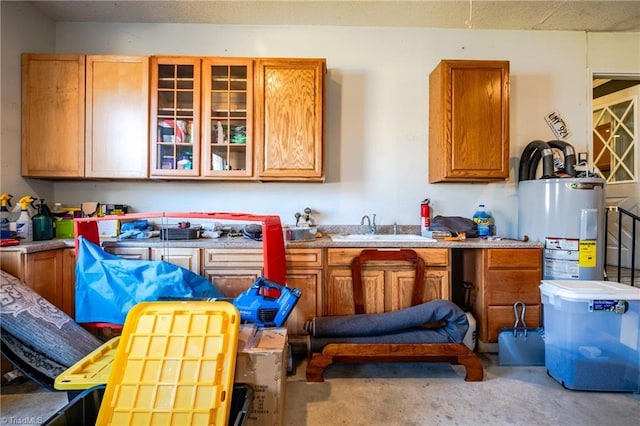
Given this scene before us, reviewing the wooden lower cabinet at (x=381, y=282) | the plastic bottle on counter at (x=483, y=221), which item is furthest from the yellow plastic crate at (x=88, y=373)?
the plastic bottle on counter at (x=483, y=221)

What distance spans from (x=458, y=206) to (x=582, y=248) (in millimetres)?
956

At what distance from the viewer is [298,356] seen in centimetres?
213

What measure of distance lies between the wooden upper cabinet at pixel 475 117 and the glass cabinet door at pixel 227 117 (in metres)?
1.66

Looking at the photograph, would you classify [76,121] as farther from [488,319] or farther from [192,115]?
[488,319]

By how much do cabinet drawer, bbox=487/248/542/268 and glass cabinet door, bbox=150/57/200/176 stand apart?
245 cm

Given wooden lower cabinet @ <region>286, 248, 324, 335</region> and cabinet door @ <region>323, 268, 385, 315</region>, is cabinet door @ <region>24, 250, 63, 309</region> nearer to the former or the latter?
wooden lower cabinet @ <region>286, 248, 324, 335</region>

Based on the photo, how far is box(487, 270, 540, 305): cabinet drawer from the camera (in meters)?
2.18

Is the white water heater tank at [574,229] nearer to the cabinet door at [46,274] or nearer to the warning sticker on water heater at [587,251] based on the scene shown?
the warning sticker on water heater at [587,251]

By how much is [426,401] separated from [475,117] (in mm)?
2153

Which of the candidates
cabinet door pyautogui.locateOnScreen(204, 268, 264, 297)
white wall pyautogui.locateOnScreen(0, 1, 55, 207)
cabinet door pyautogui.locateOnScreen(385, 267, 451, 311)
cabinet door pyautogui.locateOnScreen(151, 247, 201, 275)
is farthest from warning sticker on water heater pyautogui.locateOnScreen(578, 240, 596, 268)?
white wall pyautogui.locateOnScreen(0, 1, 55, 207)

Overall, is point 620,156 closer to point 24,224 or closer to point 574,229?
point 574,229

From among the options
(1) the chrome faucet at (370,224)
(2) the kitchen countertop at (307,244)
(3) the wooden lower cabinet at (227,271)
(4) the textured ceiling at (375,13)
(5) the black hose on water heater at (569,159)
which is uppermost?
(4) the textured ceiling at (375,13)

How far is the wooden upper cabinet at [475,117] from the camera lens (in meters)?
2.42

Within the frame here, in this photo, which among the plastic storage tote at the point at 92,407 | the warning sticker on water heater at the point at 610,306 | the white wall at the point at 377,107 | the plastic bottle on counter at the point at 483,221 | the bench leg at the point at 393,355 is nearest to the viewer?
the plastic storage tote at the point at 92,407
